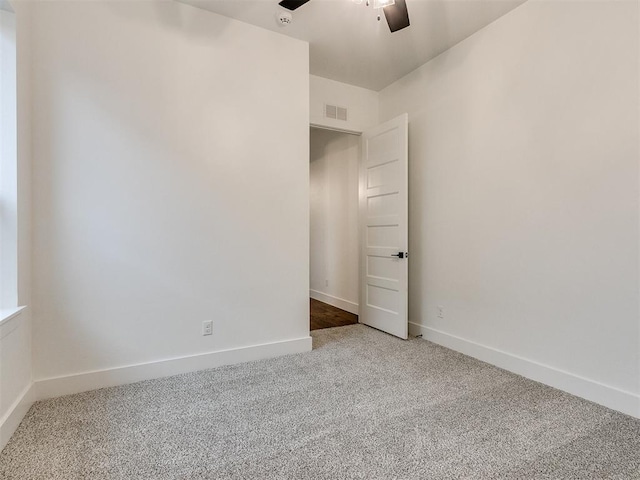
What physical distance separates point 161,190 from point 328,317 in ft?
8.92

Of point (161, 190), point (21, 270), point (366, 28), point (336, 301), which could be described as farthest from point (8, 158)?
point (336, 301)

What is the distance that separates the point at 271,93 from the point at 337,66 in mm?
1005

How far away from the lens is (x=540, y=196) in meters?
2.44

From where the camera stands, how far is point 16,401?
1.86 meters

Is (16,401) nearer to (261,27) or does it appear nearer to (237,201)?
(237,201)

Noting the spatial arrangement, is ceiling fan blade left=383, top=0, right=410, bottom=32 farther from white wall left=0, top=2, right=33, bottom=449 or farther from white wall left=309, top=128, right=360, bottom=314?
white wall left=309, top=128, right=360, bottom=314

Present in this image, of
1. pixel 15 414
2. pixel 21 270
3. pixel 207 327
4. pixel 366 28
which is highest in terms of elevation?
pixel 366 28

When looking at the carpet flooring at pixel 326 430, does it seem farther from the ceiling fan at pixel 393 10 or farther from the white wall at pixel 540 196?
the ceiling fan at pixel 393 10

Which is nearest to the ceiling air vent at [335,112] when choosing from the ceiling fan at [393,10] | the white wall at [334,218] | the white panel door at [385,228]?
the white panel door at [385,228]

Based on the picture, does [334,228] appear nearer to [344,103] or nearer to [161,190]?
[344,103]

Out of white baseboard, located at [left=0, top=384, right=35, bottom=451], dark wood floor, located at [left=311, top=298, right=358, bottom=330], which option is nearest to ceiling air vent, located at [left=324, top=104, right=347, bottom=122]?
dark wood floor, located at [left=311, top=298, right=358, bottom=330]

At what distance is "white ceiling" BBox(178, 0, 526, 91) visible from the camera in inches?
101

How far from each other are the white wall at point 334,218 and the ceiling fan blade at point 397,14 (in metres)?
2.42

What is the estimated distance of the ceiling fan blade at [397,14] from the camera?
1870 mm
